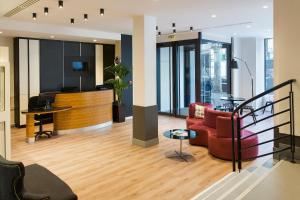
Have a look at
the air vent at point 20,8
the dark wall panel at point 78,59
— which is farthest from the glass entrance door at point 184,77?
the air vent at point 20,8

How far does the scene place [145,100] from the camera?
6301 millimetres

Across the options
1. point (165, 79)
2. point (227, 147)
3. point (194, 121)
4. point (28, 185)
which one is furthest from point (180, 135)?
point (165, 79)

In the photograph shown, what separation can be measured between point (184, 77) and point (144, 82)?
4.24 metres

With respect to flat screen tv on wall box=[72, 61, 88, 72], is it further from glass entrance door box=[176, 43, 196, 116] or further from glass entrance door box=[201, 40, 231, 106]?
glass entrance door box=[201, 40, 231, 106]

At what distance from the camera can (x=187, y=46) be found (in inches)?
388

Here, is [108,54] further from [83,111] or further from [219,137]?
[219,137]

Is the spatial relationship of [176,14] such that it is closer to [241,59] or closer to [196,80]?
[196,80]

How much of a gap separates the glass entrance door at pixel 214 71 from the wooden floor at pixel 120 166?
12.7 feet

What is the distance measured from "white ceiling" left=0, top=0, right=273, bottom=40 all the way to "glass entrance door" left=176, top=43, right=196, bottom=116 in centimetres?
176

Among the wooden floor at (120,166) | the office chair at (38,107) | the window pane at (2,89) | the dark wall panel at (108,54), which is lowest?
the wooden floor at (120,166)

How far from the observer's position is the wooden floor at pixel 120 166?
Answer: 13.2 feet

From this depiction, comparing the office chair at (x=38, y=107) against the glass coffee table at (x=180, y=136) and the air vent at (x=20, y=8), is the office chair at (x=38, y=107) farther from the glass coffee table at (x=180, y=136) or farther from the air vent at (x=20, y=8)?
the glass coffee table at (x=180, y=136)

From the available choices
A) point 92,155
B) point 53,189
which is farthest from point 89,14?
point 53,189

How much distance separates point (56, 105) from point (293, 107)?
5996 mm
